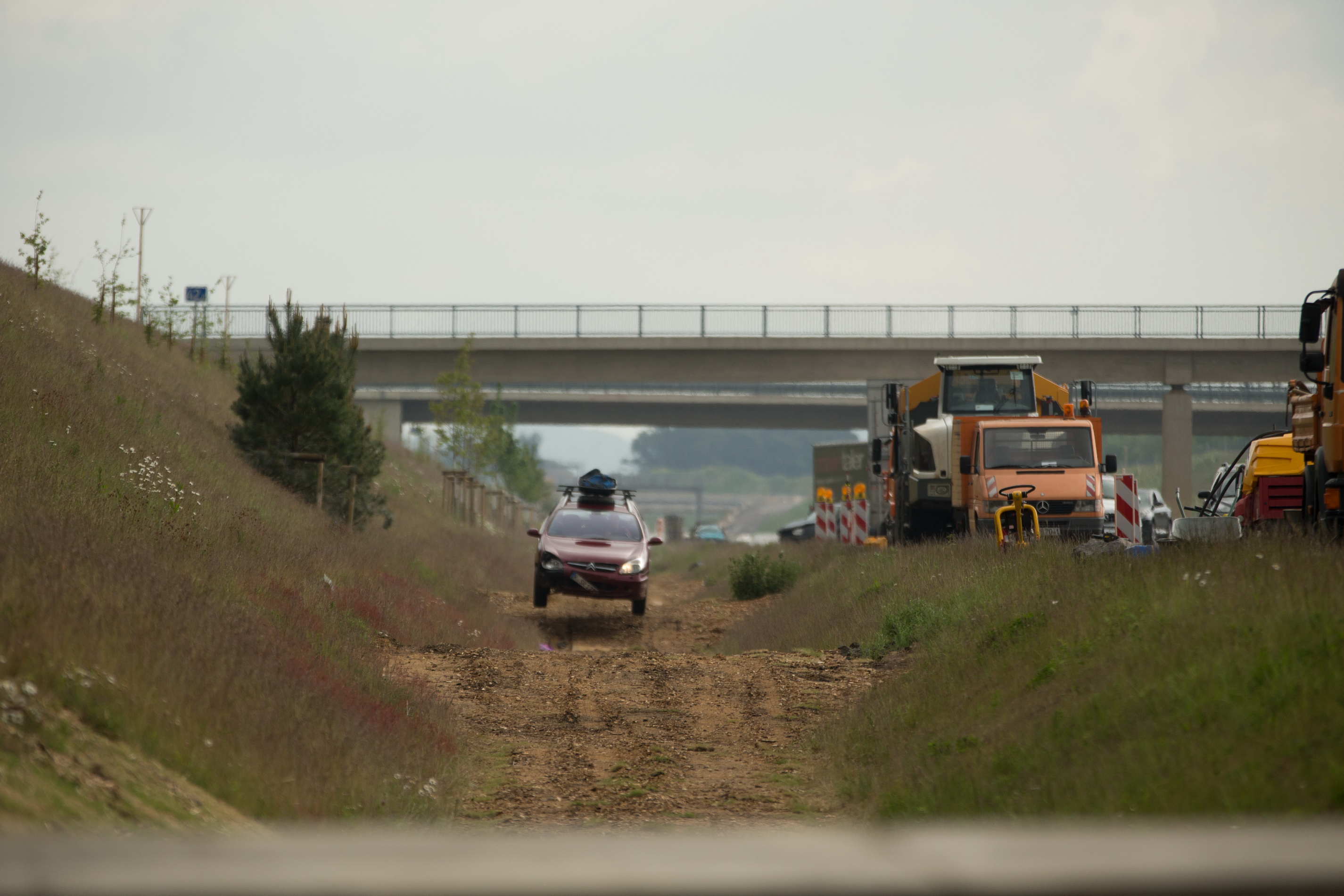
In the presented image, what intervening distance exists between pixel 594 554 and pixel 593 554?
0.02 m

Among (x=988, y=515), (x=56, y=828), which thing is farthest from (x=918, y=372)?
(x=56, y=828)

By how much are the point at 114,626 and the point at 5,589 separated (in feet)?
2.03

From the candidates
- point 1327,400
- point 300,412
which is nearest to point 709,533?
Answer: point 300,412

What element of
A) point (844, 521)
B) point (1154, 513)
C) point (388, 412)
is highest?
point (388, 412)

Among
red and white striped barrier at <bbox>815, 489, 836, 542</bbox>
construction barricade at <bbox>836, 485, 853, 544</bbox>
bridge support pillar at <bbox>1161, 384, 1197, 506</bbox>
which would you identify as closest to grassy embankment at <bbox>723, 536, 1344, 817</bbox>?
construction barricade at <bbox>836, 485, 853, 544</bbox>

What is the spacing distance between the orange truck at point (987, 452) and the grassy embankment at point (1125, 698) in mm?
8974

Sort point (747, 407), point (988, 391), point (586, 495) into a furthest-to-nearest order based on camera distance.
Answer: point (747, 407), point (988, 391), point (586, 495)

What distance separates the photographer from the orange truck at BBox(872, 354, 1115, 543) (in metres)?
20.5

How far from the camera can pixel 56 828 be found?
4574 millimetres

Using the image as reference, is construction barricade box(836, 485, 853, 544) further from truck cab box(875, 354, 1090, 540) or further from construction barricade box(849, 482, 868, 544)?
truck cab box(875, 354, 1090, 540)

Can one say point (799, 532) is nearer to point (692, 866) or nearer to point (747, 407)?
point (747, 407)

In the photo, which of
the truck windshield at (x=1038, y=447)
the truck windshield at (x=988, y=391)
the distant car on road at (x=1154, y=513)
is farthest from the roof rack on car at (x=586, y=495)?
the distant car on road at (x=1154, y=513)

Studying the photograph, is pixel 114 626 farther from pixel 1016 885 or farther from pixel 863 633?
pixel 863 633

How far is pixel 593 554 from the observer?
65.3 ft
